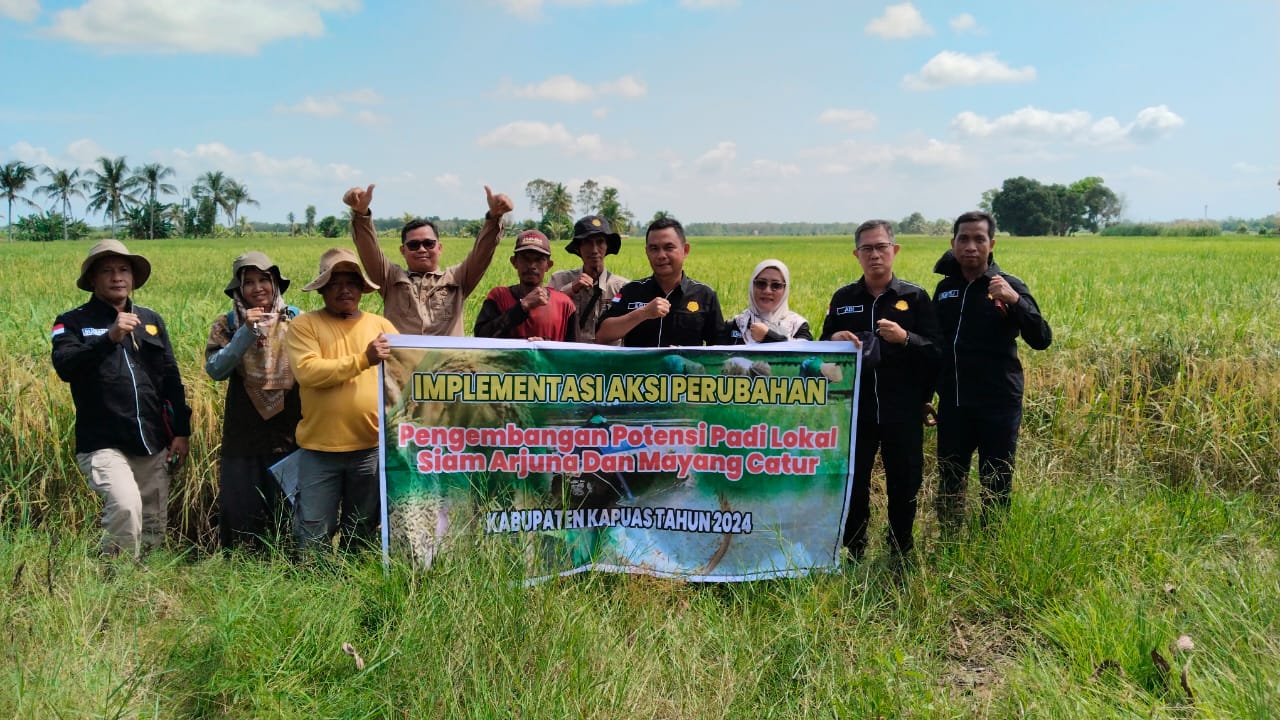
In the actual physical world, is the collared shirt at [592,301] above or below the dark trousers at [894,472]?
above

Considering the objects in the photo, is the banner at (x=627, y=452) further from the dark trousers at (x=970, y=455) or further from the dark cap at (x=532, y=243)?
the dark cap at (x=532, y=243)

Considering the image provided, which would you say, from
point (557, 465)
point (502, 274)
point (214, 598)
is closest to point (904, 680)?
point (557, 465)

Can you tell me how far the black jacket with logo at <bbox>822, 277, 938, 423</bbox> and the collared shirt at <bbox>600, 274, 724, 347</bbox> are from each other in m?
0.72

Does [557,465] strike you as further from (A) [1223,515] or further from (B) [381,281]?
(A) [1223,515]

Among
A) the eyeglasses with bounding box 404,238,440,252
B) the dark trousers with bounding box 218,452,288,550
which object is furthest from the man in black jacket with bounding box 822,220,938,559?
the dark trousers with bounding box 218,452,288,550

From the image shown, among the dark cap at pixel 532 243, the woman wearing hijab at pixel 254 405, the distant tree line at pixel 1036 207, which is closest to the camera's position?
the woman wearing hijab at pixel 254 405

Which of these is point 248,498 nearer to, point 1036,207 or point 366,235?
point 366,235

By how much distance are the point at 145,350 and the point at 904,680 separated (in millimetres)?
4366

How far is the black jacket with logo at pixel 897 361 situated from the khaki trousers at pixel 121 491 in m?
4.02

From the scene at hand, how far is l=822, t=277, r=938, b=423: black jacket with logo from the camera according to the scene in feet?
13.5

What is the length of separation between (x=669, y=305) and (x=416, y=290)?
1.72 m

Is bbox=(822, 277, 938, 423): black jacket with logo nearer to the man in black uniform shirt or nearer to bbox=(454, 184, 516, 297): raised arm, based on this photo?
the man in black uniform shirt

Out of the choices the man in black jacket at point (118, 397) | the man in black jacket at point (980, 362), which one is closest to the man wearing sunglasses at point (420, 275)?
the man in black jacket at point (118, 397)

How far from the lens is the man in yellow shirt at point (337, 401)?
3.88 m
